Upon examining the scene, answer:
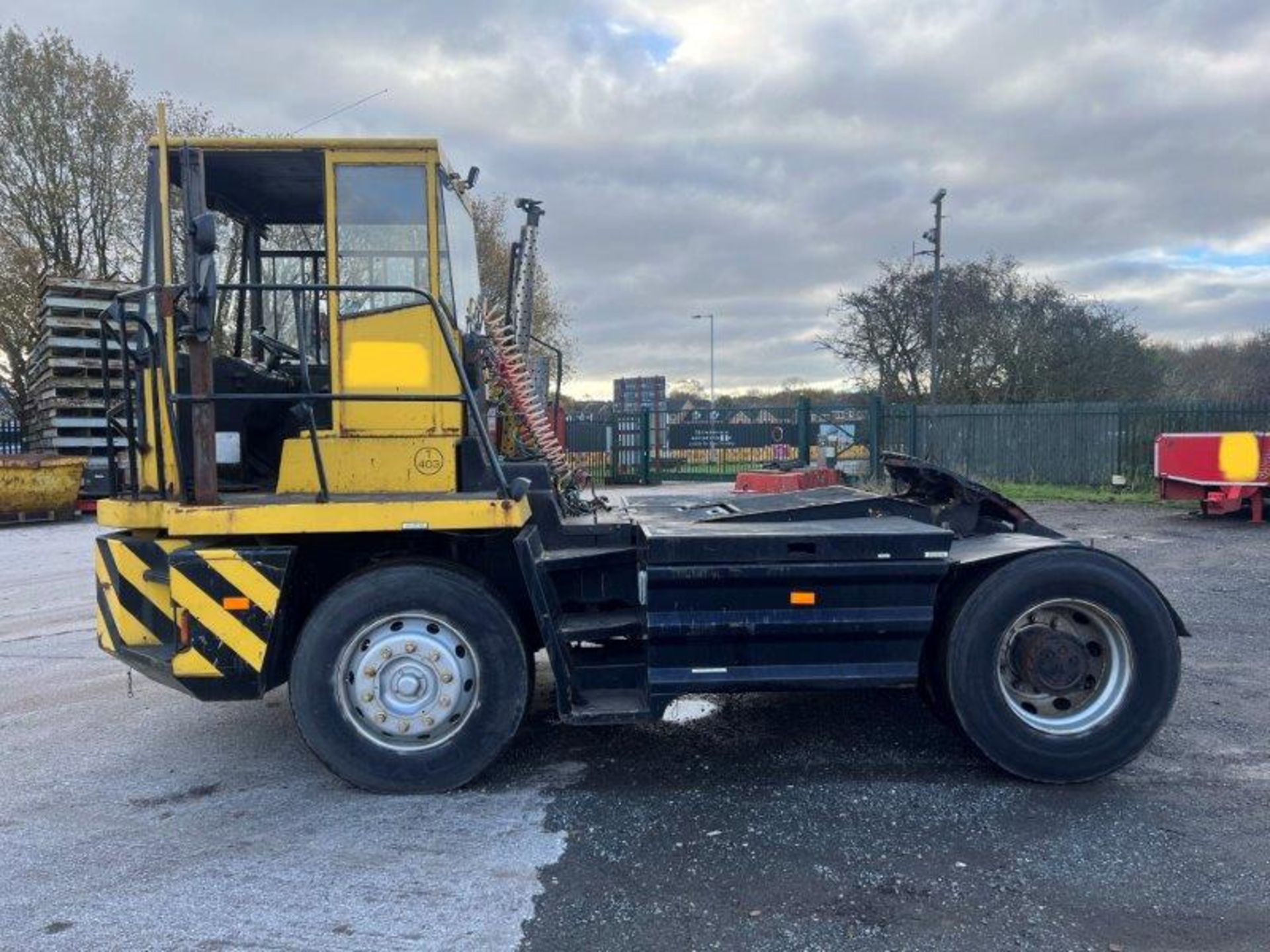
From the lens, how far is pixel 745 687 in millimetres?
4312

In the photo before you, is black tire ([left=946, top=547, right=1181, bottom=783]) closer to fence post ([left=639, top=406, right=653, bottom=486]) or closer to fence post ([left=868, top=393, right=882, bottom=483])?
fence post ([left=868, top=393, right=882, bottom=483])

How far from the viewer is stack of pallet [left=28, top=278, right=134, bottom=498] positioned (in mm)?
18188

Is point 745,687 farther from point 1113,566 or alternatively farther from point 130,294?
point 130,294

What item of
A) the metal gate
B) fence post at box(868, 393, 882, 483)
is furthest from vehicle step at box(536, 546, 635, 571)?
fence post at box(868, 393, 882, 483)

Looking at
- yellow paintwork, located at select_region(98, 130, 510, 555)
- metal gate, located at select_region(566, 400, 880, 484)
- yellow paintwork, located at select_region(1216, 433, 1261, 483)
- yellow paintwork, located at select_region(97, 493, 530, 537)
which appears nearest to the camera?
yellow paintwork, located at select_region(97, 493, 530, 537)

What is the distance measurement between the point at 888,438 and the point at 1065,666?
57.5 feet

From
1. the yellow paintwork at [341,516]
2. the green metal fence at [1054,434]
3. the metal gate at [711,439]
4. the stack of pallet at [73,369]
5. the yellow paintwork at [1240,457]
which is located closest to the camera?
the yellow paintwork at [341,516]

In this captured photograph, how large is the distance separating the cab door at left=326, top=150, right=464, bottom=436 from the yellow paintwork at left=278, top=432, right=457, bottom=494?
6 cm

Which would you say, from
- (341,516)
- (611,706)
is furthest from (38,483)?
(611,706)

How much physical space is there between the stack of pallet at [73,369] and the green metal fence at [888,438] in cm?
961

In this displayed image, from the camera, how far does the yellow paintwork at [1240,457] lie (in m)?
13.6

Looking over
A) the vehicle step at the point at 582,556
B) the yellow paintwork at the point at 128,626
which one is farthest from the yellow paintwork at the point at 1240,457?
the yellow paintwork at the point at 128,626

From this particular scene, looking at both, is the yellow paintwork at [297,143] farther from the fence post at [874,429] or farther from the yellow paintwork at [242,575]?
the fence post at [874,429]

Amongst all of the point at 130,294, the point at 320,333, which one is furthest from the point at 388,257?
the point at 130,294
